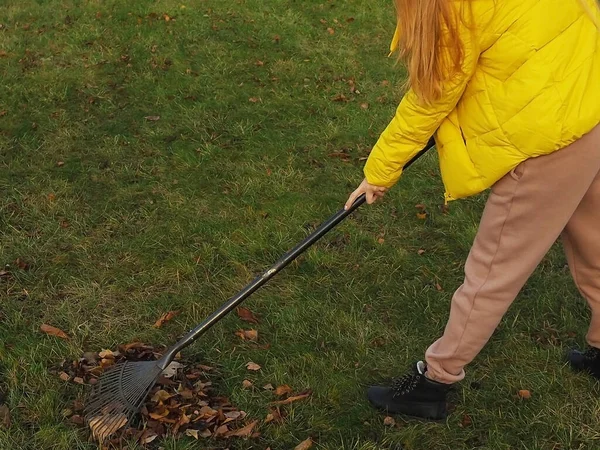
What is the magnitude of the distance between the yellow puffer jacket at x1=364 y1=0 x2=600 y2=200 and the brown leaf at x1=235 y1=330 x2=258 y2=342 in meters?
1.50

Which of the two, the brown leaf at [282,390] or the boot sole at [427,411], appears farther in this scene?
the brown leaf at [282,390]

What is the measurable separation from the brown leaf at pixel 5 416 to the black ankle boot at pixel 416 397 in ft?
5.22

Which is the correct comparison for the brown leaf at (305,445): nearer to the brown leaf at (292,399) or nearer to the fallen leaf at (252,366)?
the brown leaf at (292,399)

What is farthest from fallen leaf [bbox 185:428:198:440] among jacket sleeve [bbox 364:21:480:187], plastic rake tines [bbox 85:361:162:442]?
jacket sleeve [bbox 364:21:480:187]

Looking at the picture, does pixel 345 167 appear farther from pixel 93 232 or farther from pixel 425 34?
pixel 425 34

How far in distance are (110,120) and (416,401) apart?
3671mm

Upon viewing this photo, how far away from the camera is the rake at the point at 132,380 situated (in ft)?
9.00

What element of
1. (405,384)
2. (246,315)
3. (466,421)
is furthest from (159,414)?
(466,421)

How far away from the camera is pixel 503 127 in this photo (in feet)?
6.99

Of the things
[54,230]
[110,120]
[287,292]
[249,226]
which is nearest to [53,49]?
Result: [110,120]

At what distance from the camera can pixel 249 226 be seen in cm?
416

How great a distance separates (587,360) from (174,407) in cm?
187

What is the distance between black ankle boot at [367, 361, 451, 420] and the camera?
9.09 ft

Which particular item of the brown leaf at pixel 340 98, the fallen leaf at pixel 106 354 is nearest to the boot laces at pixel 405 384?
the fallen leaf at pixel 106 354
